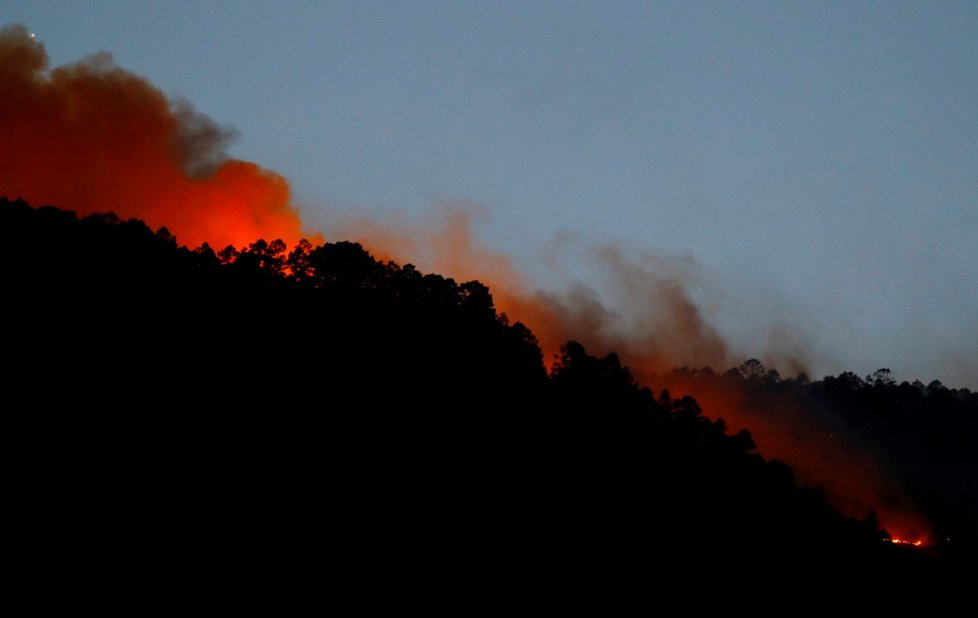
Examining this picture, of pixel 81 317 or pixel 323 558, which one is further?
pixel 81 317

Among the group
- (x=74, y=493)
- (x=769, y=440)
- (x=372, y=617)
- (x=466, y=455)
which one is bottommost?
(x=372, y=617)

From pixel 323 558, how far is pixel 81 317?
58.6ft

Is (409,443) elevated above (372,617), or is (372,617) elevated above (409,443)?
(409,443)

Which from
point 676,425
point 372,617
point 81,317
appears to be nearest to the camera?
point 372,617

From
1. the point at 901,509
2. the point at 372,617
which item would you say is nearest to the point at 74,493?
the point at 372,617

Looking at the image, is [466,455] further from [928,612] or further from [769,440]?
[769,440]

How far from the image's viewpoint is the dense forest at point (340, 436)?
35.2 meters

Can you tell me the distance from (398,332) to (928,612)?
33.6 metres

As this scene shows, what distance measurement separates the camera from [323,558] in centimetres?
3456

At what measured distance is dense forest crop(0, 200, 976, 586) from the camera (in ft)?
115

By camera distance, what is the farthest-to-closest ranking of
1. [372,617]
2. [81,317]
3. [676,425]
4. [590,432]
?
[676,425] < [590,432] < [81,317] < [372,617]

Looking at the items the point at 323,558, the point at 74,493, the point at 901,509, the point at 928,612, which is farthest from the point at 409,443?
the point at 901,509

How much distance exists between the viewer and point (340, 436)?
42844 mm

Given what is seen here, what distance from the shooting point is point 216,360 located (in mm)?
44062
